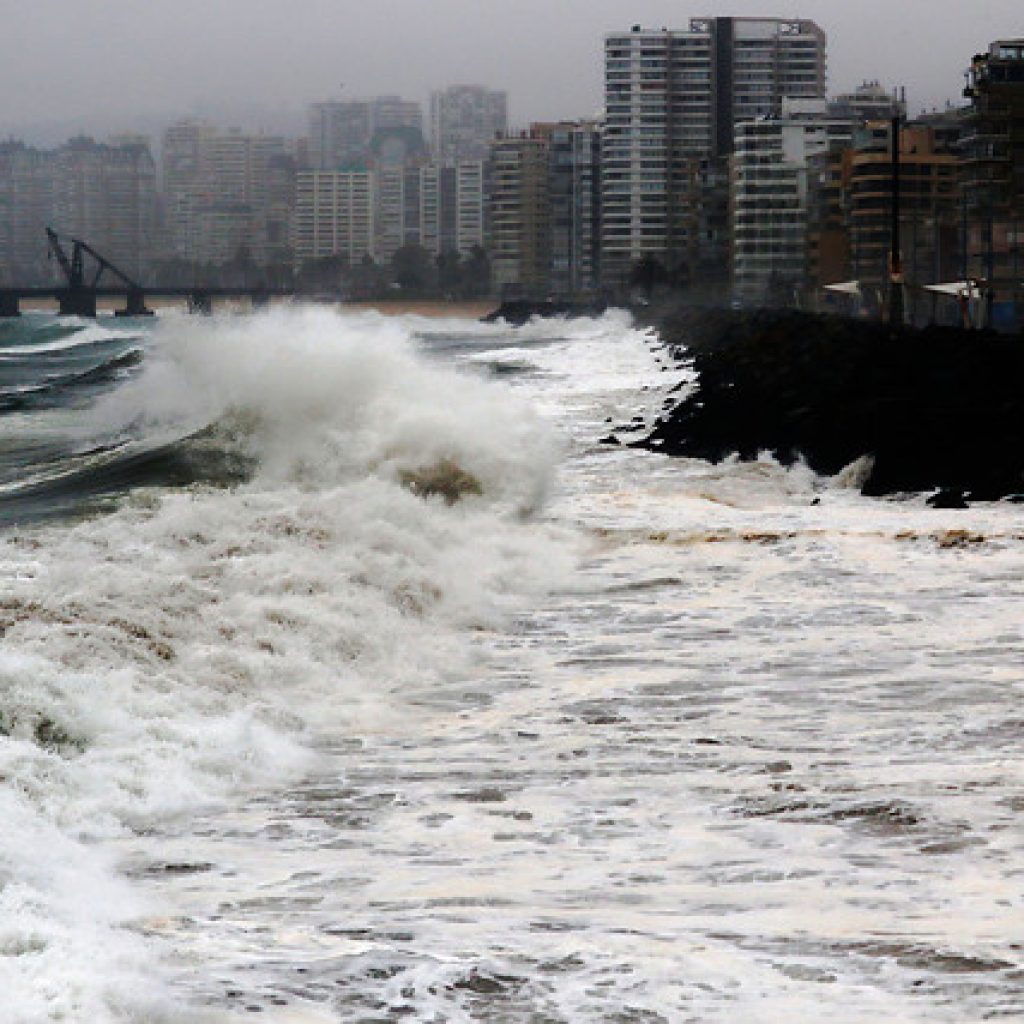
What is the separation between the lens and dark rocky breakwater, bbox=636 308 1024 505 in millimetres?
16516

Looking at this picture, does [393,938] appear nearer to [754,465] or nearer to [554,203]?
[754,465]

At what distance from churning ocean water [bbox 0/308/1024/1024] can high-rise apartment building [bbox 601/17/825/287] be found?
125380 mm

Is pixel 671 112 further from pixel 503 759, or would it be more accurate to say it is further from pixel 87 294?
pixel 503 759

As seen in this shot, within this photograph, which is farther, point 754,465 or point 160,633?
point 754,465

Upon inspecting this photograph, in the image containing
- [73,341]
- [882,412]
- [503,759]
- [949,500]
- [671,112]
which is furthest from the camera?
[671,112]

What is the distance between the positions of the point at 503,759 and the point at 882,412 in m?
12.1

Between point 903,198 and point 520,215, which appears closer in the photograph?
point 903,198

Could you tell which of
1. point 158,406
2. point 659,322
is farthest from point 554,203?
point 158,406

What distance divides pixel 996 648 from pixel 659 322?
85.1m

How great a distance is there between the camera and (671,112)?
15225cm

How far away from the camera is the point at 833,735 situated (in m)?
7.18

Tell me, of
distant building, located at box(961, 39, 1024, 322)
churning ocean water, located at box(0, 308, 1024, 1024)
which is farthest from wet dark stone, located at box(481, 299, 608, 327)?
churning ocean water, located at box(0, 308, 1024, 1024)

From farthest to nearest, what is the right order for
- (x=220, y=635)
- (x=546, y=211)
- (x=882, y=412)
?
(x=546, y=211)
(x=882, y=412)
(x=220, y=635)

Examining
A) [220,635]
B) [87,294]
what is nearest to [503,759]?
[220,635]
